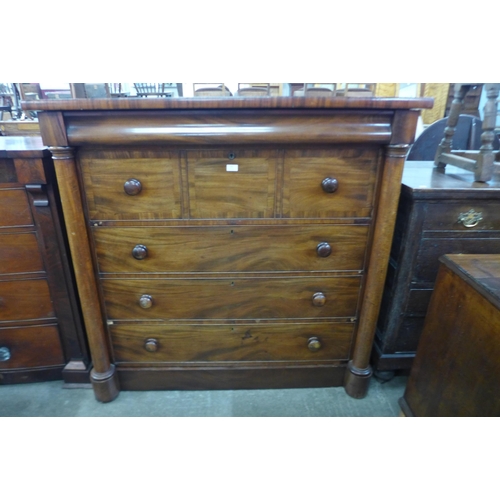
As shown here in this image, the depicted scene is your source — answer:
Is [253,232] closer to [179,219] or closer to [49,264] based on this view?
[179,219]

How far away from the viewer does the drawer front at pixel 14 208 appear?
3.58 ft

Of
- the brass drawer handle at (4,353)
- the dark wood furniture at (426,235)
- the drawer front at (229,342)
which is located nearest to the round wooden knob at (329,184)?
the dark wood furniture at (426,235)

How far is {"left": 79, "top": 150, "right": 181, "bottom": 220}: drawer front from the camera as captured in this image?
99cm

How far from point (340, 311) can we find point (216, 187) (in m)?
0.63

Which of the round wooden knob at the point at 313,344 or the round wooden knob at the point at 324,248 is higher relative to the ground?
the round wooden knob at the point at 324,248

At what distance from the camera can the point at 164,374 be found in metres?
1.32

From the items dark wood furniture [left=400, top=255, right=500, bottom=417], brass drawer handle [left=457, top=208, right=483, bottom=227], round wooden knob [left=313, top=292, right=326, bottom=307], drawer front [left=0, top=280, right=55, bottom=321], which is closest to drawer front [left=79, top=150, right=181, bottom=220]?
drawer front [left=0, top=280, right=55, bottom=321]

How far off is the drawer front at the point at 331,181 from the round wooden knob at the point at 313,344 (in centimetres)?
48

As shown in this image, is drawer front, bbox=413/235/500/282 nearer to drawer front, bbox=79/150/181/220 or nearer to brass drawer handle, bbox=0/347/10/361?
drawer front, bbox=79/150/181/220

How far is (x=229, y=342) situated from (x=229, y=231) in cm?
44

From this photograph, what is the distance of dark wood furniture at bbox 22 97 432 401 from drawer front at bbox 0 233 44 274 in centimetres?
22

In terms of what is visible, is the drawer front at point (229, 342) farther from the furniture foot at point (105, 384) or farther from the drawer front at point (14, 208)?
the drawer front at point (14, 208)

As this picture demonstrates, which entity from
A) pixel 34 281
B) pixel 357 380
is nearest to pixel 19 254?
pixel 34 281

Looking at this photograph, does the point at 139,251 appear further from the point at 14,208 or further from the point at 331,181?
the point at 331,181
